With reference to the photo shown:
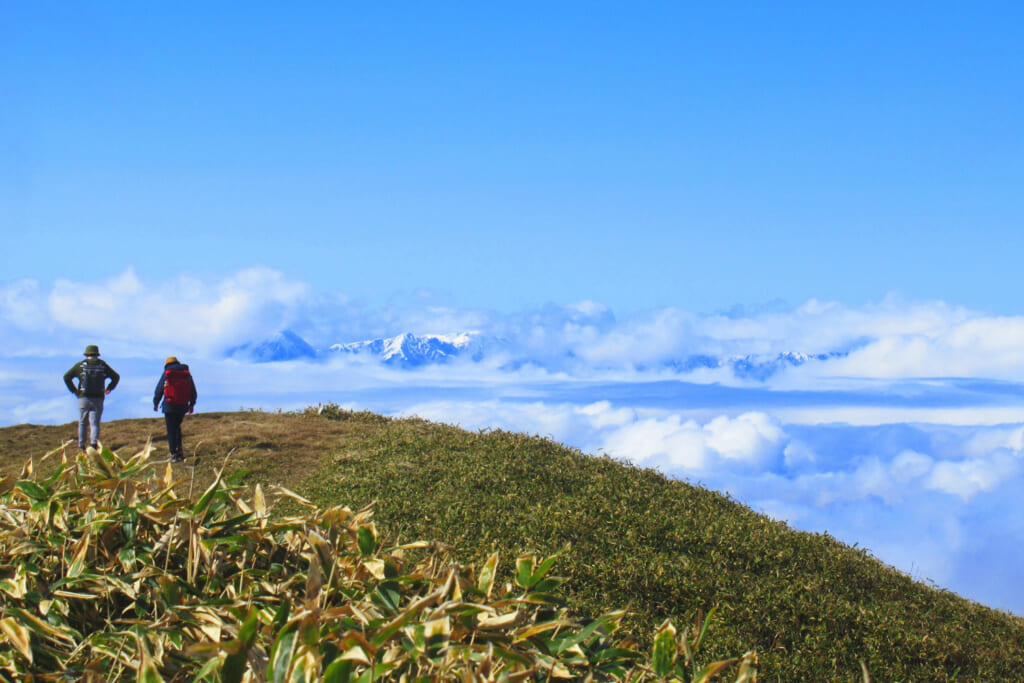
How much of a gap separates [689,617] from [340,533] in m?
7.24

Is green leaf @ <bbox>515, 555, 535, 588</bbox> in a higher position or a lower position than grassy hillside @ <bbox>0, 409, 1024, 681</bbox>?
higher

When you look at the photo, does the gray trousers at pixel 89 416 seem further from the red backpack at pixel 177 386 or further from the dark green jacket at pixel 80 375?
the red backpack at pixel 177 386

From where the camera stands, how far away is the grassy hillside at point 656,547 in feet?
29.8

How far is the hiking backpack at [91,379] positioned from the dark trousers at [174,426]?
2199 mm

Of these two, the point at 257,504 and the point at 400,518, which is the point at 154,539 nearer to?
the point at 257,504

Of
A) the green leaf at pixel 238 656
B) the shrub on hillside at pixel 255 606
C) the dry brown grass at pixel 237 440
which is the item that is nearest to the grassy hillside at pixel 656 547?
Answer: the dry brown grass at pixel 237 440

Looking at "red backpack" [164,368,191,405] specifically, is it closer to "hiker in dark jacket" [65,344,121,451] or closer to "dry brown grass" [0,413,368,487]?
"dry brown grass" [0,413,368,487]

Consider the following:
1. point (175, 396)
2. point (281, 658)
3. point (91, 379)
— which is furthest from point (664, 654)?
point (91, 379)

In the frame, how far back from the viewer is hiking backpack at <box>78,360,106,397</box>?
1714cm

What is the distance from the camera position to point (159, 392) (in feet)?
53.8

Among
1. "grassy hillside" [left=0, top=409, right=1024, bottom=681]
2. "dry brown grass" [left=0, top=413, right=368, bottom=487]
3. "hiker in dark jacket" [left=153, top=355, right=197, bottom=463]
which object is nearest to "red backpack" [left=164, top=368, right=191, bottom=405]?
"hiker in dark jacket" [left=153, top=355, right=197, bottom=463]

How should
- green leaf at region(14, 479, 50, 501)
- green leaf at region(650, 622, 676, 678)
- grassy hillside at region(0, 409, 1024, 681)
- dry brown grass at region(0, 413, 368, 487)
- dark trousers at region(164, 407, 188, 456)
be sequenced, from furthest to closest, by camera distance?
dark trousers at region(164, 407, 188, 456)
dry brown grass at region(0, 413, 368, 487)
grassy hillside at region(0, 409, 1024, 681)
green leaf at region(14, 479, 50, 501)
green leaf at region(650, 622, 676, 678)

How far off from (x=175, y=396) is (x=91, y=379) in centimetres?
253

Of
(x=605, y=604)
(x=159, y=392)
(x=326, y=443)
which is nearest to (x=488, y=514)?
(x=605, y=604)
